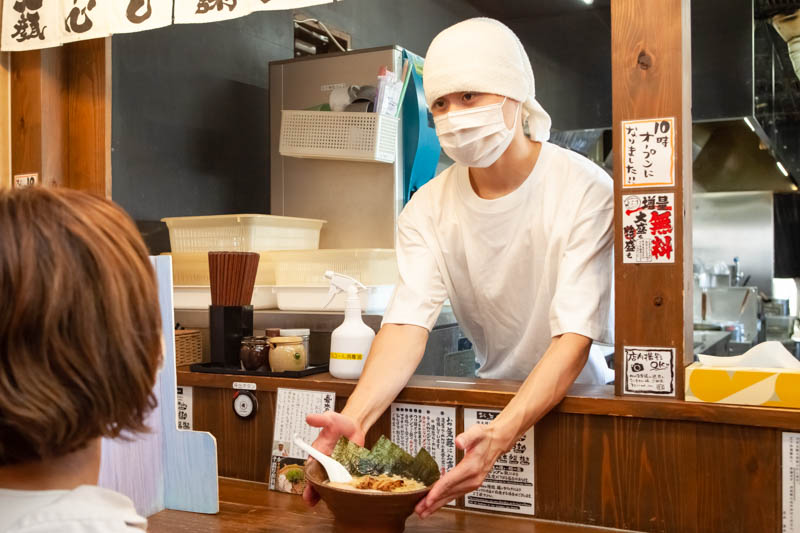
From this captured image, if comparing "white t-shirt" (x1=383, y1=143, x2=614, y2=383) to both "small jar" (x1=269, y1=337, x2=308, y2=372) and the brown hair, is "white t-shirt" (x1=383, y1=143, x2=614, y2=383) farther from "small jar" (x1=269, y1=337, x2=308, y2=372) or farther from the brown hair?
the brown hair

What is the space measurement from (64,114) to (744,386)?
7.95 ft

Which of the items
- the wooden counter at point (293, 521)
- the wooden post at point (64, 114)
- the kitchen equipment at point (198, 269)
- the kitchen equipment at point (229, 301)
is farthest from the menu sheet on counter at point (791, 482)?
the wooden post at point (64, 114)

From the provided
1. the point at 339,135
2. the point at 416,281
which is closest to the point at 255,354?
the point at 416,281

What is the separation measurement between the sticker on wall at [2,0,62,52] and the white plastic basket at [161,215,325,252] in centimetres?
76

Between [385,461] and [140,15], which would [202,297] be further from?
[385,461]

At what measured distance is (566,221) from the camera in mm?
1825

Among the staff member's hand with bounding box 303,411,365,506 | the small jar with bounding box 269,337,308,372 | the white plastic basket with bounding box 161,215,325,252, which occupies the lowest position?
the staff member's hand with bounding box 303,411,365,506

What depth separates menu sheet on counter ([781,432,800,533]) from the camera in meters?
1.48

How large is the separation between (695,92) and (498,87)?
124 inches

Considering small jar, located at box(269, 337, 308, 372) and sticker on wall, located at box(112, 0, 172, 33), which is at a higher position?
sticker on wall, located at box(112, 0, 172, 33)

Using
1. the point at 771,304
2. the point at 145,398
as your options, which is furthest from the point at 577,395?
the point at 771,304

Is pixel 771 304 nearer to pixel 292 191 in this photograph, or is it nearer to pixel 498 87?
pixel 292 191

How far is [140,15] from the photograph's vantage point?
220cm

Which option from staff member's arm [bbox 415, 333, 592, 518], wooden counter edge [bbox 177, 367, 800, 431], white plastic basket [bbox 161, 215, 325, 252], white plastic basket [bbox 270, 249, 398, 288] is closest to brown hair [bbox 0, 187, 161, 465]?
staff member's arm [bbox 415, 333, 592, 518]
